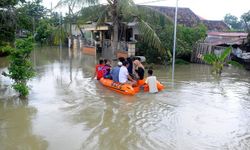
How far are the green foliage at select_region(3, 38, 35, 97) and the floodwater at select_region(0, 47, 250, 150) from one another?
1.70 ft

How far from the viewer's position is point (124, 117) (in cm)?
909

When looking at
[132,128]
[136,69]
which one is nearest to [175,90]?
[136,69]

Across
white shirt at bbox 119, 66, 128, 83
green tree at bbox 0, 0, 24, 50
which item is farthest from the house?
white shirt at bbox 119, 66, 128, 83

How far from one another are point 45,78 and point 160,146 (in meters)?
10.3

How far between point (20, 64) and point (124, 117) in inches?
171

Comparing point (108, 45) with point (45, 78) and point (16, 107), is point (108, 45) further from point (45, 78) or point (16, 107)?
point (16, 107)

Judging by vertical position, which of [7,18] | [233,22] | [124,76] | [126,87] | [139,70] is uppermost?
[233,22]

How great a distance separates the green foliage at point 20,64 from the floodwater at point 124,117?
1.70 ft

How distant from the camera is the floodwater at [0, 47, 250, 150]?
23.1ft

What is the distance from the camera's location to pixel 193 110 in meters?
9.92

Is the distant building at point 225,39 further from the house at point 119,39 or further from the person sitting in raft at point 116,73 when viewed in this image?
the person sitting in raft at point 116,73

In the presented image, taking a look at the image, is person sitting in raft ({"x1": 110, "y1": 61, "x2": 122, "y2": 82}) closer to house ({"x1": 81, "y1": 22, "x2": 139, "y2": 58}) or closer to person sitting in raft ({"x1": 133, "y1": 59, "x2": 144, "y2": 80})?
person sitting in raft ({"x1": 133, "y1": 59, "x2": 144, "y2": 80})

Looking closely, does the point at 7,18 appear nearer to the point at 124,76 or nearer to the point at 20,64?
the point at 20,64

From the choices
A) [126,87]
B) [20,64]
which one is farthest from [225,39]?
[20,64]
